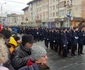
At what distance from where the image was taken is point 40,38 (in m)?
29.3

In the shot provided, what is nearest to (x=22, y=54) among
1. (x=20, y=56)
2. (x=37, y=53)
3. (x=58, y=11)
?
(x=20, y=56)

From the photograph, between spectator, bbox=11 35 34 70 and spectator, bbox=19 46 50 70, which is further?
spectator, bbox=11 35 34 70

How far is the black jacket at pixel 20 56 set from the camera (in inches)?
152

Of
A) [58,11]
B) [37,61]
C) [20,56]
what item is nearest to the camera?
[37,61]

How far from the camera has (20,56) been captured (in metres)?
4.06

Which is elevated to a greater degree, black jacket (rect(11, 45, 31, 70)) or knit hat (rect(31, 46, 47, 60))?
knit hat (rect(31, 46, 47, 60))

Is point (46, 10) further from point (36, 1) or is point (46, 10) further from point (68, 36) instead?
point (68, 36)

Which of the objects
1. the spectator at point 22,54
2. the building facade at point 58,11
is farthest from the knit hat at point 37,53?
the building facade at point 58,11

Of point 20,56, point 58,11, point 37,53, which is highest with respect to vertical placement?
point 58,11

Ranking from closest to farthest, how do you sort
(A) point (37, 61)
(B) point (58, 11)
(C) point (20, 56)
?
(A) point (37, 61)
(C) point (20, 56)
(B) point (58, 11)

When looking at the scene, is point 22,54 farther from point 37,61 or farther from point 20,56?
point 37,61

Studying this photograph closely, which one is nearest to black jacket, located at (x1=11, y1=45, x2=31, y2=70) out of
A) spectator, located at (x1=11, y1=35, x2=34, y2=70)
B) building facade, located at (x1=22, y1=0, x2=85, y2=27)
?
spectator, located at (x1=11, y1=35, x2=34, y2=70)

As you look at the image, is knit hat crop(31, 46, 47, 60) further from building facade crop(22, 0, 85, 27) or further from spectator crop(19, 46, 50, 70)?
building facade crop(22, 0, 85, 27)

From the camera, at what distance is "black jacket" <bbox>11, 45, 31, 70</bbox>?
3.86 m
